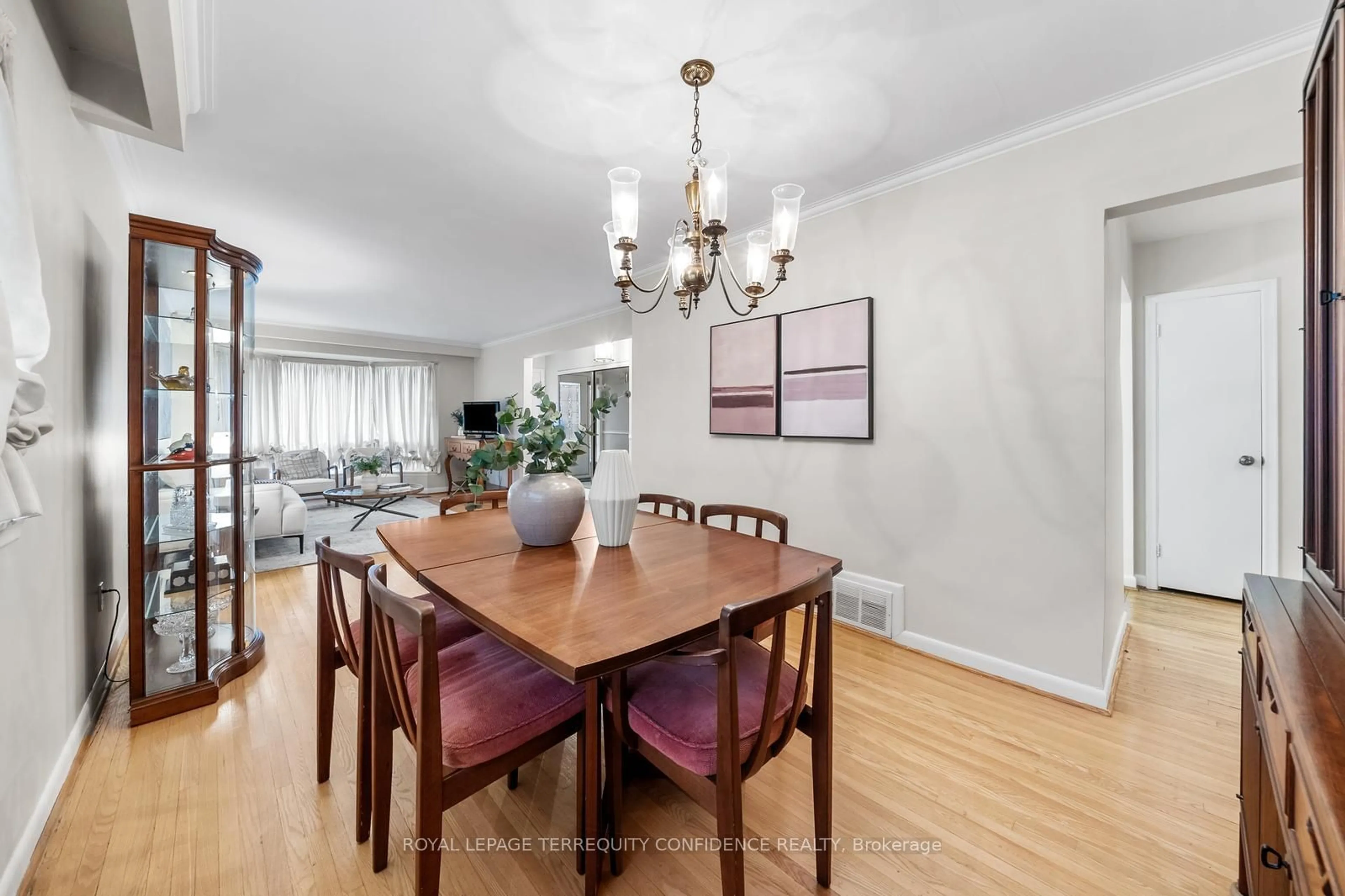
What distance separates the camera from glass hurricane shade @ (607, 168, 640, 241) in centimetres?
164

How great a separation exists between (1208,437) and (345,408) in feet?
31.8

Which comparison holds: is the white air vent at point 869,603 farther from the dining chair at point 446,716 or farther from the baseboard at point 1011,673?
the dining chair at point 446,716

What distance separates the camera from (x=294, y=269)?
4.18 metres

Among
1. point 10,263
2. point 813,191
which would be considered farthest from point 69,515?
point 813,191

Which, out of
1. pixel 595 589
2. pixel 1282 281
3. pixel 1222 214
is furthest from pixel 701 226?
pixel 1282 281

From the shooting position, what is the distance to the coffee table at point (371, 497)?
18.6 feet

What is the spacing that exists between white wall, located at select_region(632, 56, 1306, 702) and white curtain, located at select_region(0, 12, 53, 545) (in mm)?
2871

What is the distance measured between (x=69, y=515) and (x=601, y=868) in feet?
7.07

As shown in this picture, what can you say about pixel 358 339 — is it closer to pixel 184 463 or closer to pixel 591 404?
pixel 591 404

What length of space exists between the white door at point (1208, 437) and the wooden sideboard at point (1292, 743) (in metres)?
2.75

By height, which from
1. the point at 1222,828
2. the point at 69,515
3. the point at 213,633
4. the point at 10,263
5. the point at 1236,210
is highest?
the point at 1236,210

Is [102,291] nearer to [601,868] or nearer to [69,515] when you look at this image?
[69,515]

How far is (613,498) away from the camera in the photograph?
1741 millimetres

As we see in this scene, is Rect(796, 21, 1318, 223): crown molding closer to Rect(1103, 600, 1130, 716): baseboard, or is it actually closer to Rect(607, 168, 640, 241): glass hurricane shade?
Rect(607, 168, 640, 241): glass hurricane shade
